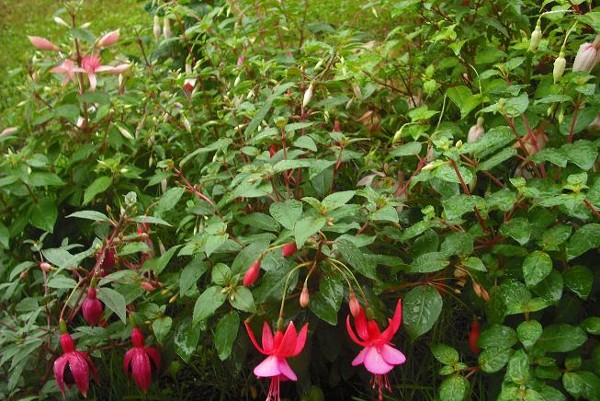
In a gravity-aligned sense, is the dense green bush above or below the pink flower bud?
below

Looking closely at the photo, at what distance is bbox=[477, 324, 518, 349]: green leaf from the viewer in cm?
114

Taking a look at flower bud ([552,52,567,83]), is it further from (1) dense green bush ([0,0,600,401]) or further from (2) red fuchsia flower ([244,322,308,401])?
(2) red fuchsia flower ([244,322,308,401])

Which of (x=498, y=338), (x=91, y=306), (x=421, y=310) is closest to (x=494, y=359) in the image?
(x=498, y=338)

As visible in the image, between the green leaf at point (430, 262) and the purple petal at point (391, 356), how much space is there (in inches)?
6.9

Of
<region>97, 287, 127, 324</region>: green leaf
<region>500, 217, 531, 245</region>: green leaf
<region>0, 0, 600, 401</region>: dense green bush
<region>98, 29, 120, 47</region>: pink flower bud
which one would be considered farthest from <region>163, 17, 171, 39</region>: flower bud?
<region>500, 217, 531, 245</region>: green leaf

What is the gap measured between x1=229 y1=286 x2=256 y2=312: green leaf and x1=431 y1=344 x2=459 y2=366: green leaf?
0.35 metres

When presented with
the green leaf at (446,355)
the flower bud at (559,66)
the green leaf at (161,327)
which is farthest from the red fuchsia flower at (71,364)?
the flower bud at (559,66)

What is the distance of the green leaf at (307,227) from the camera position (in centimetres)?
100

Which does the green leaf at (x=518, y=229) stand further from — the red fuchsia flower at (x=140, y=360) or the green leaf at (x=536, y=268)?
the red fuchsia flower at (x=140, y=360)

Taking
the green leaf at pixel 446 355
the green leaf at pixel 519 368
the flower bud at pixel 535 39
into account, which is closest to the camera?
the green leaf at pixel 519 368

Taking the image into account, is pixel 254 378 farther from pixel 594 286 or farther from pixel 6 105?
pixel 6 105

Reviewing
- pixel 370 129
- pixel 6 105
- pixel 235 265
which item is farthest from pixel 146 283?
pixel 6 105

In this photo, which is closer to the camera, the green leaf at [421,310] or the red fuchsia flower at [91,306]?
the green leaf at [421,310]

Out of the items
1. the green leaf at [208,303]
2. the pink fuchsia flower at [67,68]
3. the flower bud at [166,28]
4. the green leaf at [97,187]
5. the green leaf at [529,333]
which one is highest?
the pink fuchsia flower at [67,68]
